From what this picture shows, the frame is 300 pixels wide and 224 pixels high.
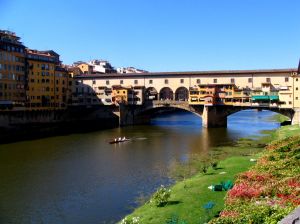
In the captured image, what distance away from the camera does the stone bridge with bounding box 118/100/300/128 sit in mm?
74812

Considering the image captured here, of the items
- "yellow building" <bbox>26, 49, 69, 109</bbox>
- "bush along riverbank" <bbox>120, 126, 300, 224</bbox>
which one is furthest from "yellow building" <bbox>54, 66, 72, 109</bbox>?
"bush along riverbank" <bbox>120, 126, 300, 224</bbox>

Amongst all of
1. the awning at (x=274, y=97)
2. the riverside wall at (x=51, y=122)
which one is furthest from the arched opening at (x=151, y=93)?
the awning at (x=274, y=97)

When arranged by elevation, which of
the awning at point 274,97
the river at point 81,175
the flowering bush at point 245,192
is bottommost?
the river at point 81,175

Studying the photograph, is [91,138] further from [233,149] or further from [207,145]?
[233,149]

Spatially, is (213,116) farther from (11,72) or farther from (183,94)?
(183,94)

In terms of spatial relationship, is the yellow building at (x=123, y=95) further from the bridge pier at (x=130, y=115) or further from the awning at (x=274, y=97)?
the awning at (x=274, y=97)

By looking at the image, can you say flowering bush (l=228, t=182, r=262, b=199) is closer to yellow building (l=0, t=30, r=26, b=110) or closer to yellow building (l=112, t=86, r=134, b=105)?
yellow building (l=0, t=30, r=26, b=110)

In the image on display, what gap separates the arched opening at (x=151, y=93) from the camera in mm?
93637

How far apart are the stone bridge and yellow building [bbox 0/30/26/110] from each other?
2318cm

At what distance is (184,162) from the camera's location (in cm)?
3994

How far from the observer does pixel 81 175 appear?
34.0m

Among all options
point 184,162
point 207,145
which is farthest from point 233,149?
point 184,162

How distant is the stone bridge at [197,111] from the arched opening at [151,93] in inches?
123

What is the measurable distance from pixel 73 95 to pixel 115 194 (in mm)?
70397
